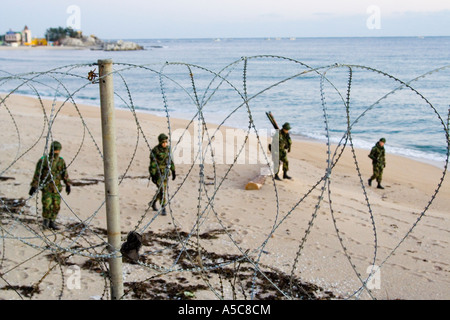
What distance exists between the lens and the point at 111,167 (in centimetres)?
418

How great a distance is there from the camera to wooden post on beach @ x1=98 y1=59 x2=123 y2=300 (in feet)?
13.3

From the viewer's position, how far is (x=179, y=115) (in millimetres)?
28969

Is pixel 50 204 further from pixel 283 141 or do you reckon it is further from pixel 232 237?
pixel 283 141

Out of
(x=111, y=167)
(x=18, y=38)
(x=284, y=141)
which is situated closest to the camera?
(x=111, y=167)

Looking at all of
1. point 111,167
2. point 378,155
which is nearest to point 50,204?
point 111,167

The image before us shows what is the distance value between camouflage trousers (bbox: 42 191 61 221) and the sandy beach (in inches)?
7.0

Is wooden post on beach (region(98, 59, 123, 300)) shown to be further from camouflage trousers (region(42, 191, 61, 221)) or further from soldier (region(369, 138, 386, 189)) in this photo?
soldier (region(369, 138, 386, 189))

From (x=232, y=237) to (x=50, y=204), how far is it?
3175 millimetres

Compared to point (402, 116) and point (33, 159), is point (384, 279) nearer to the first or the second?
point (33, 159)

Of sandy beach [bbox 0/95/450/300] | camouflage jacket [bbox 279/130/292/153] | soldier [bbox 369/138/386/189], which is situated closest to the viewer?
sandy beach [bbox 0/95/450/300]

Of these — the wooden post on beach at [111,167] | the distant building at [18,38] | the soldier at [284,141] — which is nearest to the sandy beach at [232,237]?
the wooden post on beach at [111,167]

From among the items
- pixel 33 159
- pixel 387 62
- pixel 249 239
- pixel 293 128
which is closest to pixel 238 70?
pixel 387 62

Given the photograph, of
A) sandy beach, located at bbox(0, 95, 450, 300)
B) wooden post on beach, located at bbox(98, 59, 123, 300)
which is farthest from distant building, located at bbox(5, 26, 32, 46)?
wooden post on beach, located at bbox(98, 59, 123, 300)

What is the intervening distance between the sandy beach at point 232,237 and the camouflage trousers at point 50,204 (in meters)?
0.18
